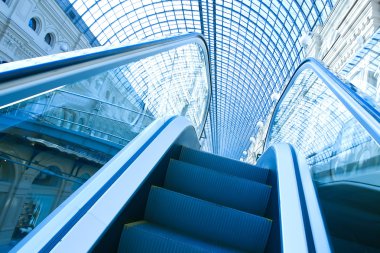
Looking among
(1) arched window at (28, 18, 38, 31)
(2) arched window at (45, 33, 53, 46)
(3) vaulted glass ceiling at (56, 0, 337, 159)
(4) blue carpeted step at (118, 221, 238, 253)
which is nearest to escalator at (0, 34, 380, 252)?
(4) blue carpeted step at (118, 221, 238, 253)

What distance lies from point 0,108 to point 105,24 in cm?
3468

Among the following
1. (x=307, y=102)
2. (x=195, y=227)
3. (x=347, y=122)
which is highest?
(x=307, y=102)

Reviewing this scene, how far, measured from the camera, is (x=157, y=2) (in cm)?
3494

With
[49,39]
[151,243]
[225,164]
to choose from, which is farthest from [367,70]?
[49,39]

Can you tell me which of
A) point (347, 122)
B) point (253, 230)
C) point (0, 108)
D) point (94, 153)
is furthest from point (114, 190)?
point (347, 122)

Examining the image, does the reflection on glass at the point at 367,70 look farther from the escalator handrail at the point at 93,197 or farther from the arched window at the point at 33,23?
the arched window at the point at 33,23

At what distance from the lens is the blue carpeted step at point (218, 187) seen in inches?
138

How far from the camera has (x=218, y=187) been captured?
3666 mm

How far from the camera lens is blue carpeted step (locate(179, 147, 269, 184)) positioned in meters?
4.28

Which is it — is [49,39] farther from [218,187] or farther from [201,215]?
[201,215]

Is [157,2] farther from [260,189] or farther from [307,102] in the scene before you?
[260,189]

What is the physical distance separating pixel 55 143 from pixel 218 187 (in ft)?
6.28

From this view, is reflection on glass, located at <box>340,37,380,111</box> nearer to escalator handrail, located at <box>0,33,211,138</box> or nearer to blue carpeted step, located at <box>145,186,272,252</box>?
blue carpeted step, located at <box>145,186,272,252</box>

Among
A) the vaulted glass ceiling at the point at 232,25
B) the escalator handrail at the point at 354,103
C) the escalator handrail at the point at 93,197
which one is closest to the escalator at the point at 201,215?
the escalator handrail at the point at 93,197
